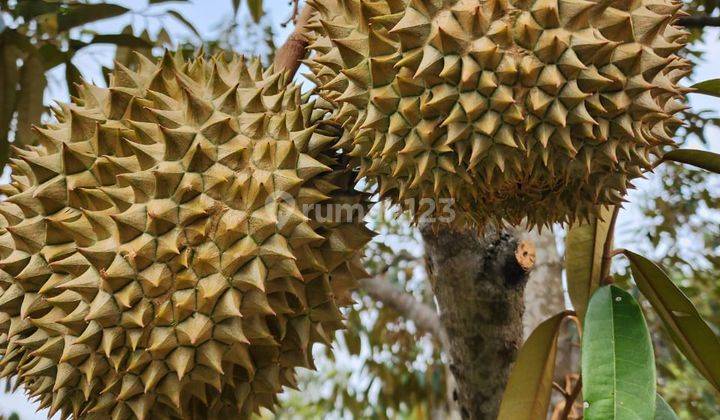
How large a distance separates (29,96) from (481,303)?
1.57 metres

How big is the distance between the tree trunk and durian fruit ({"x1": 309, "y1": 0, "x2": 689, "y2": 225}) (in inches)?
20.5

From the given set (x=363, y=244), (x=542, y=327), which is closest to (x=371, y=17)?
(x=363, y=244)

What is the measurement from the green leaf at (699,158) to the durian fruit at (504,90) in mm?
255

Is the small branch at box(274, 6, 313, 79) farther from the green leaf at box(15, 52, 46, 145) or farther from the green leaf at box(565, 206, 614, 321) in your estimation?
the green leaf at box(15, 52, 46, 145)

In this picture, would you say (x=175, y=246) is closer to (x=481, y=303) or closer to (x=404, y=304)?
(x=481, y=303)

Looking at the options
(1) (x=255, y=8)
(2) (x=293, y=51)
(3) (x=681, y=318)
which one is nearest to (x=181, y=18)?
(1) (x=255, y=8)

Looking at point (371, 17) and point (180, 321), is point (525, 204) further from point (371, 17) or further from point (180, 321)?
point (180, 321)

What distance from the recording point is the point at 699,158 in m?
1.64

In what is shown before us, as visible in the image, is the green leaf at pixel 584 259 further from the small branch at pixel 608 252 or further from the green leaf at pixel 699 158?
the green leaf at pixel 699 158

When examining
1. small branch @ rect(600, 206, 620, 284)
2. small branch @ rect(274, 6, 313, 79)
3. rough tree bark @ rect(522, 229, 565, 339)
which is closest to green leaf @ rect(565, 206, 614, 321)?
small branch @ rect(600, 206, 620, 284)

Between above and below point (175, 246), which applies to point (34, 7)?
above

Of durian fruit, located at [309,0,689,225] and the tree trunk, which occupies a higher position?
durian fruit, located at [309,0,689,225]

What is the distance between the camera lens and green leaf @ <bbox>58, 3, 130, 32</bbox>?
7.41ft

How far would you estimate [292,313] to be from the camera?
4.82ft
